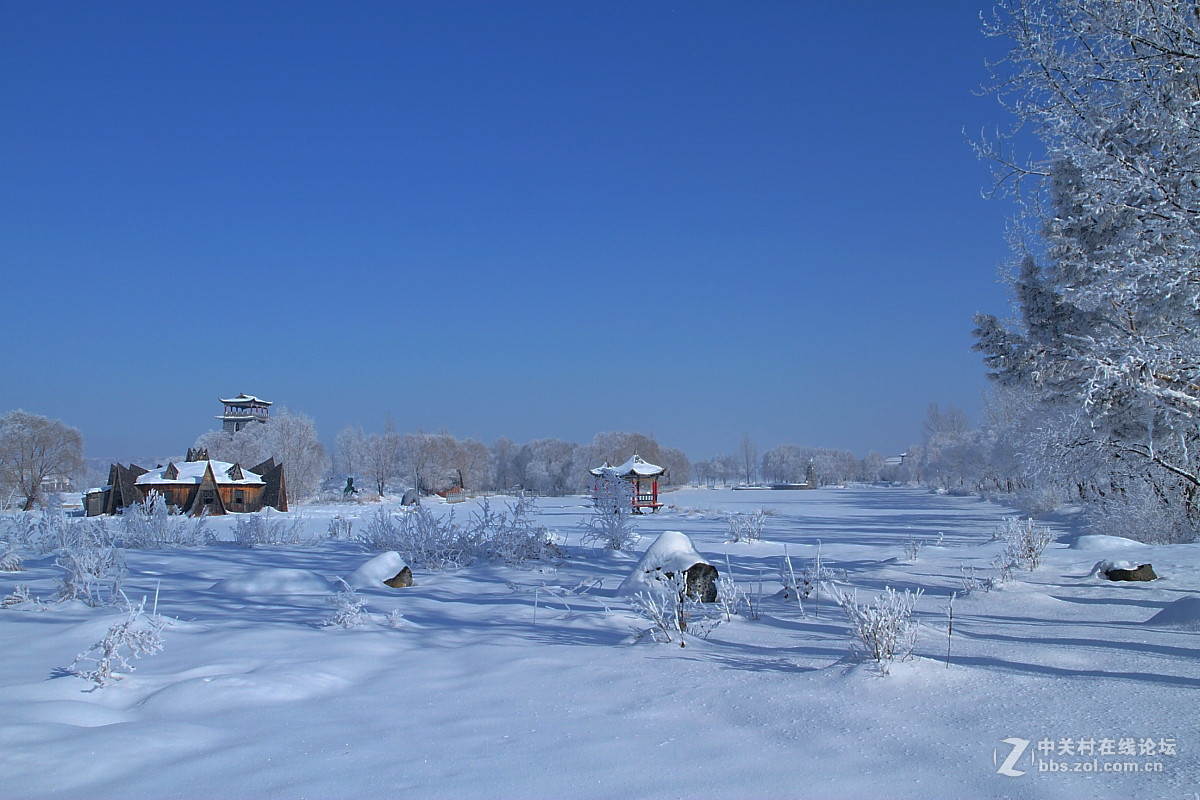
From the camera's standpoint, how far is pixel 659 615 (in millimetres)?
5355

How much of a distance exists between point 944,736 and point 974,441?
6009 cm

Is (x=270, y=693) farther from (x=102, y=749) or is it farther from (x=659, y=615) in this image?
(x=659, y=615)

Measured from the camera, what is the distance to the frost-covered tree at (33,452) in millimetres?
38844

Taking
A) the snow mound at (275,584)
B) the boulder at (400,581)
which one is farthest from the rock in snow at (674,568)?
the snow mound at (275,584)

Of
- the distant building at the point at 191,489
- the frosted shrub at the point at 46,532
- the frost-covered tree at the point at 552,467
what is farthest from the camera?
the frost-covered tree at the point at 552,467

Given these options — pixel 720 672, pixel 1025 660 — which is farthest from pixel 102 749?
pixel 1025 660

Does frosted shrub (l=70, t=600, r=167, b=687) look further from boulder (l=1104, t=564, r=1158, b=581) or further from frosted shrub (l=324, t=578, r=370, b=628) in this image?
boulder (l=1104, t=564, r=1158, b=581)

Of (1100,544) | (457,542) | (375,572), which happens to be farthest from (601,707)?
(1100,544)

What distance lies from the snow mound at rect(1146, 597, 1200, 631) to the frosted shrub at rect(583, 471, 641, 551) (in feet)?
32.1

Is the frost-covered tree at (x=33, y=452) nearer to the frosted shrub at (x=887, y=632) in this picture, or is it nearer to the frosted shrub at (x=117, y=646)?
the frosted shrub at (x=117, y=646)

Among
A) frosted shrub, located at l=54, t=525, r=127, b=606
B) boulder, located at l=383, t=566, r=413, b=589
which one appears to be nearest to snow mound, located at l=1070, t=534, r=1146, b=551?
boulder, located at l=383, t=566, r=413, b=589

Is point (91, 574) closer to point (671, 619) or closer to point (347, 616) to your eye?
point (347, 616)

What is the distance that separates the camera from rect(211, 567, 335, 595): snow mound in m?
8.61

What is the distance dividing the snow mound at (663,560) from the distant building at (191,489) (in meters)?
28.0
